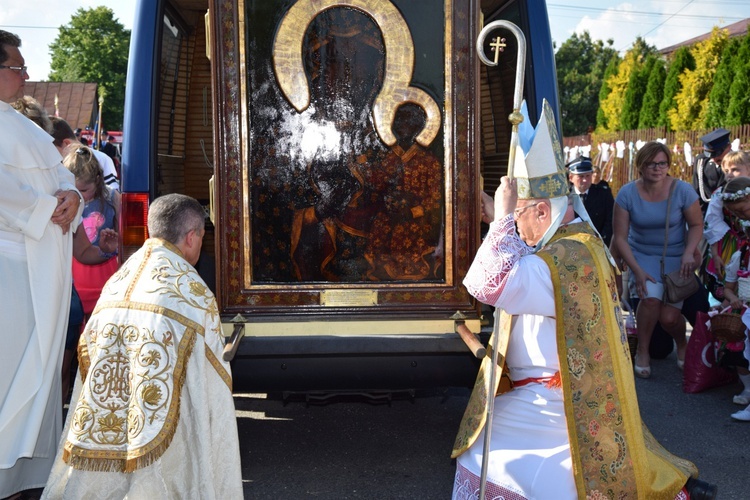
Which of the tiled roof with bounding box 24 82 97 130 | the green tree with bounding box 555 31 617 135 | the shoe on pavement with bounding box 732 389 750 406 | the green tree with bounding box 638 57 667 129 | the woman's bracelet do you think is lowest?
the shoe on pavement with bounding box 732 389 750 406

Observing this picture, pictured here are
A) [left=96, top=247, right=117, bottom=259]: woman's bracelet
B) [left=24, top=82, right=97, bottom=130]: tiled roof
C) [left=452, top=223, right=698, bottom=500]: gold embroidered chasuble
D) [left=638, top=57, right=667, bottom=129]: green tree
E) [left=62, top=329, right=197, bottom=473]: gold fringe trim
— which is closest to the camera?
[left=452, top=223, right=698, bottom=500]: gold embroidered chasuble

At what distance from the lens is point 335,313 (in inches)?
176

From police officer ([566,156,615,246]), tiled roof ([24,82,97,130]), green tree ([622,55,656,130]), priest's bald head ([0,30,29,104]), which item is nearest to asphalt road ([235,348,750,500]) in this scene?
police officer ([566,156,615,246])

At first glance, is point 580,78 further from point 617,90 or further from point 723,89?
point 723,89

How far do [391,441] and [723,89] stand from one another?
1863cm

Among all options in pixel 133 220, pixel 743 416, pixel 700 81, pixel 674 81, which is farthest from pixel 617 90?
pixel 133 220

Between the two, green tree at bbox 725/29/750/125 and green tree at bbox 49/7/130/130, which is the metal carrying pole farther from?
green tree at bbox 49/7/130/130

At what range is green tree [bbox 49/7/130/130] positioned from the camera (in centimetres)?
7200

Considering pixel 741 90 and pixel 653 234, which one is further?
pixel 741 90

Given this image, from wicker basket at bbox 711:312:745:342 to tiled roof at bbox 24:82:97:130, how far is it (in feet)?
111

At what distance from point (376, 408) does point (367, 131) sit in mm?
2384

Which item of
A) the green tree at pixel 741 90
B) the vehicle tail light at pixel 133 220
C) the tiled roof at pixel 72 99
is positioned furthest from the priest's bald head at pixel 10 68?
the tiled roof at pixel 72 99

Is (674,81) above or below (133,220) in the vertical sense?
above

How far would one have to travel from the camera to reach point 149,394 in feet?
10.2
